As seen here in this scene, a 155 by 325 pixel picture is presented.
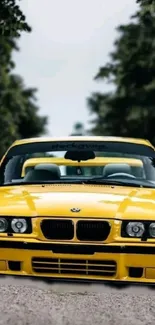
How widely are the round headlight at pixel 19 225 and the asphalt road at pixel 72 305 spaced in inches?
14.5

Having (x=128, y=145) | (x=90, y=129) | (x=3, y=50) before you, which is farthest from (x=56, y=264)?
(x=90, y=129)

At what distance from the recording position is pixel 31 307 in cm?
727

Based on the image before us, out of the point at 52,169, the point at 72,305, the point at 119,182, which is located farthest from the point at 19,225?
the point at 52,169

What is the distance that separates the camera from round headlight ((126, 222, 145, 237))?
655 centimetres

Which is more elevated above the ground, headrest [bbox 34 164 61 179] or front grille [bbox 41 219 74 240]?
headrest [bbox 34 164 61 179]

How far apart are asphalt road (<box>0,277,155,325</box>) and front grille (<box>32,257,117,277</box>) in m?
0.10

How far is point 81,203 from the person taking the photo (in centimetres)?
667

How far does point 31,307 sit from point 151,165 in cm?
199

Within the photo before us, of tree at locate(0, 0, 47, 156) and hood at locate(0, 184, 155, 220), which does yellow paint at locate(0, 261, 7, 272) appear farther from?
tree at locate(0, 0, 47, 156)

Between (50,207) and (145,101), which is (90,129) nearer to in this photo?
(145,101)

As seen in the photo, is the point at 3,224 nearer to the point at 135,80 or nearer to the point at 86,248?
the point at 86,248

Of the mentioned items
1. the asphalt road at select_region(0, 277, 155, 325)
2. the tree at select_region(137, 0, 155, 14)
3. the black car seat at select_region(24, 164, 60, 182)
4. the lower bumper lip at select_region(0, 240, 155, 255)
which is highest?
the tree at select_region(137, 0, 155, 14)

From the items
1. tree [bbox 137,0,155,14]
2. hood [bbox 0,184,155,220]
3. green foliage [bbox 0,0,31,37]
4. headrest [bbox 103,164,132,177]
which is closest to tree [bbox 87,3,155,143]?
green foliage [bbox 0,0,31,37]

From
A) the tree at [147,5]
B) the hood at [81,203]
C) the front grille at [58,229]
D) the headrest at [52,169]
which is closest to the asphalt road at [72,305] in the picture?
the front grille at [58,229]
